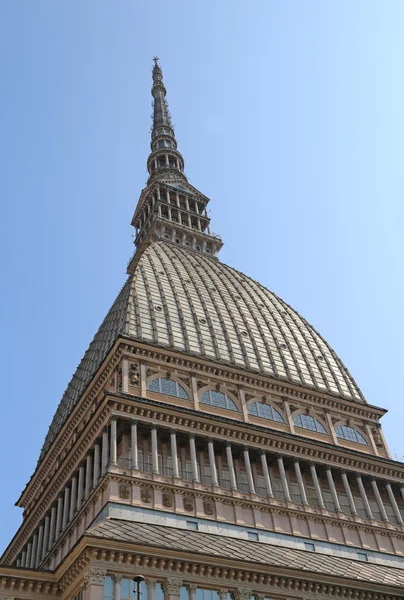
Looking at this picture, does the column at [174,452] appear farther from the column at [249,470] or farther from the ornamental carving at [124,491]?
the column at [249,470]

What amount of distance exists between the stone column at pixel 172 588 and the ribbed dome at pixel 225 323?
2161 centimetres

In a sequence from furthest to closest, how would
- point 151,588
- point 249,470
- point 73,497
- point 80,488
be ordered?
1. point 73,497
2. point 80,488
3. point 249,470
4. point 151,588

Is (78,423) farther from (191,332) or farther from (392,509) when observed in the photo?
(392,509)

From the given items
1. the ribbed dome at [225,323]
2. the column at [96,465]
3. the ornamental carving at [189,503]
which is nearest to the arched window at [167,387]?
the ribbed dome at [225,323]

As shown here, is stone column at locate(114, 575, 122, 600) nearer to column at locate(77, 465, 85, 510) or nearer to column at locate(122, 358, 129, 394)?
column at locate(77, 465, 85, 510)

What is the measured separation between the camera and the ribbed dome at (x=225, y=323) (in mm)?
57969

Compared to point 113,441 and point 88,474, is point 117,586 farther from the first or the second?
point 88,474

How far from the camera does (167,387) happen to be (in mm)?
51281

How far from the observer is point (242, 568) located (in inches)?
1444

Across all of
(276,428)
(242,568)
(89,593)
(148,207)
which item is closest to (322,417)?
(276,428)

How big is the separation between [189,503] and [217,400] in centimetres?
1053

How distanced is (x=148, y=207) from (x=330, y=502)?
159ft

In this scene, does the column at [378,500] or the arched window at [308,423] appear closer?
the column at [378,500]

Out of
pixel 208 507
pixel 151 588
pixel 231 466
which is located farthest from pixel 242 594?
pixel 231 466
